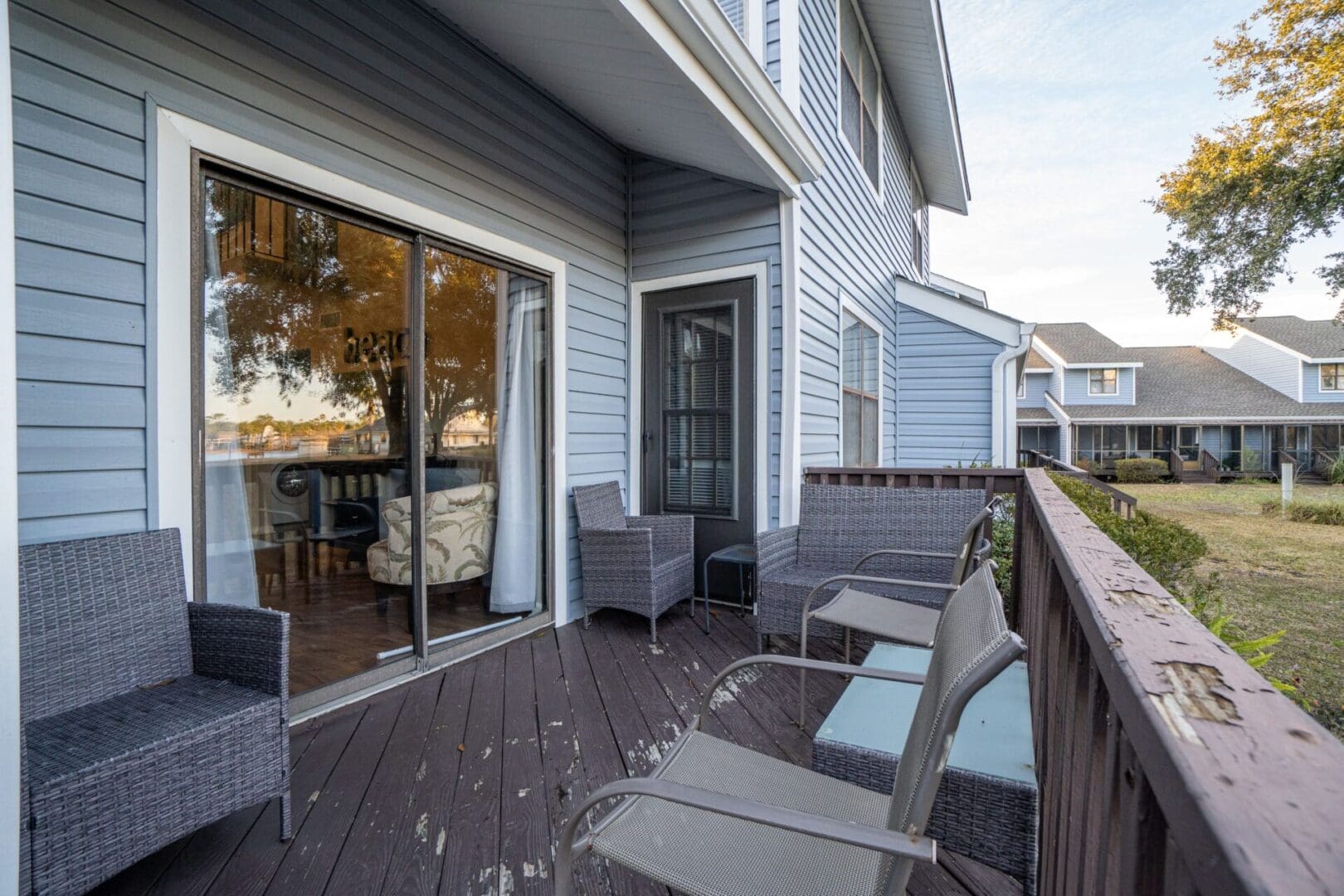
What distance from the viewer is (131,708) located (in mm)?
1711

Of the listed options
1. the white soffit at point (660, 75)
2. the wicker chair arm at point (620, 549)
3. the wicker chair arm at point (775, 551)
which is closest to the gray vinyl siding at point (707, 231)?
the white soffit at point (660, 75)

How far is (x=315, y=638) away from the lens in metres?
2.87

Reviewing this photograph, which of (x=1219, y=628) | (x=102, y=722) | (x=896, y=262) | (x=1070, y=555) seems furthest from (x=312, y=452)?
(x=896, y=262)

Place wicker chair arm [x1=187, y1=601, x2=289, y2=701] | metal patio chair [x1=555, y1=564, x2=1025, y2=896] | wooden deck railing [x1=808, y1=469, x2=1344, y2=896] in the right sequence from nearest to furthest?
wooden deck railing [x1=808, y1=469, x2=1344, y2=896] → metal patio chair [x1=555, y1=564, x2=1025, y2=896] → wicker chair arm [x1=187, y1=601, x2=289, y2=701]

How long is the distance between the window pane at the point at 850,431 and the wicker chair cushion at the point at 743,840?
3.98m

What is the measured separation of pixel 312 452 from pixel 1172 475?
2388 centimetres

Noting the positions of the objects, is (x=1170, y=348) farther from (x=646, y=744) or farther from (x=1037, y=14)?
(x=646, y=744)

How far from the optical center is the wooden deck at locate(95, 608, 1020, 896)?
163cm

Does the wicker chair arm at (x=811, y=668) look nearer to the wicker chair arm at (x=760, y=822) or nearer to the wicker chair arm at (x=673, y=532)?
the wicker chair arm at (x=760, y=822)

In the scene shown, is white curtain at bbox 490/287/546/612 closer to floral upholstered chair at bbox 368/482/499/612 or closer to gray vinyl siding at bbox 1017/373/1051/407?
floral upholstered chair at bbox 368/482/499/612

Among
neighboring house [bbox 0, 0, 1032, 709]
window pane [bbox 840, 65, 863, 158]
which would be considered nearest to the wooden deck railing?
neighboring house [bbox 0, 0, 1032, 709]

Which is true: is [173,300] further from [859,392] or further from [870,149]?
[870,149]

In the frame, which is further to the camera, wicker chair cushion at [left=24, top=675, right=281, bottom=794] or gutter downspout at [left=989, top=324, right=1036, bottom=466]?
gutter downspout at [left=989, top=324, right=1036, bottom=466]

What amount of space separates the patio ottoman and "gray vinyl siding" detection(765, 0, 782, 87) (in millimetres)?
3716
